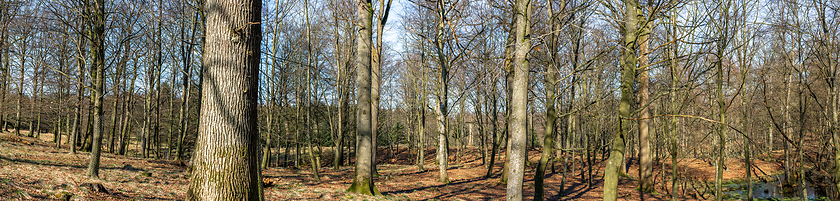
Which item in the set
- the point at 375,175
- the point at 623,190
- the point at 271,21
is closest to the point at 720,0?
the point at 623,190

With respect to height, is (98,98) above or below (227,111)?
above

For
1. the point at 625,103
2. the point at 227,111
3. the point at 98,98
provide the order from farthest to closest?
the point at 98,98 < the point at 625,103 < the point at 227,111

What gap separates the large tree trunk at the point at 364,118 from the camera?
7.27 meters

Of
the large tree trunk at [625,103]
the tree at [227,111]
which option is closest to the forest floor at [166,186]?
the tree at [227,111]

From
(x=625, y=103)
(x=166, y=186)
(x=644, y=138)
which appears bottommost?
(x=166, y=186)

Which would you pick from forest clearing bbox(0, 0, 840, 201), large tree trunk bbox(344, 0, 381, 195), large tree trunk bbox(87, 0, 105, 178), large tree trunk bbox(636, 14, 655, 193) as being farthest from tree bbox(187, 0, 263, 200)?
large tree trunk bbox(636, 14, 655, 193)

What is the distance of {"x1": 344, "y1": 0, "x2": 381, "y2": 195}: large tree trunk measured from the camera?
7.27 metres

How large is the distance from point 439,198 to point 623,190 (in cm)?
764

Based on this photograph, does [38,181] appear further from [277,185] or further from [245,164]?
[245,164]

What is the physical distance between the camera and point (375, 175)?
12.3 meters

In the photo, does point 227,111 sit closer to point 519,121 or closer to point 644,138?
point 519,121

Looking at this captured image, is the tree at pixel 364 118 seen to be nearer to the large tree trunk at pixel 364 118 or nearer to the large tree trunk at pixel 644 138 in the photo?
the large tree trunk at pixel 364 118

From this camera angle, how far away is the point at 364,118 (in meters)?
7.34

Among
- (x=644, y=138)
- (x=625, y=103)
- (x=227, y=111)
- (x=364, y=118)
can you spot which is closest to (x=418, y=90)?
(x=644, y=138)
